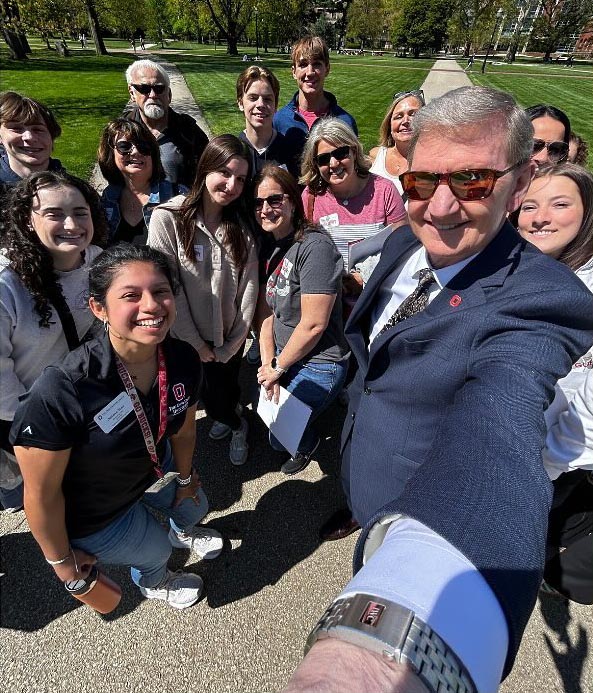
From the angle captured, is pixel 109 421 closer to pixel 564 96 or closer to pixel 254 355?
pixel 254 355

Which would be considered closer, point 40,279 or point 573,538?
point 40,279

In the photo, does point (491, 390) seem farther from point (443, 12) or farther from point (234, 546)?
point (443, 12)

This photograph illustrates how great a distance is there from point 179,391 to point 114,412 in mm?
351

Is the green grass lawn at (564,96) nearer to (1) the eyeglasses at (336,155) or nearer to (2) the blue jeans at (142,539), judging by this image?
(1) the eyeglasses at (336,155)

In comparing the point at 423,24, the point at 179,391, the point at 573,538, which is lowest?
the point at 573,538

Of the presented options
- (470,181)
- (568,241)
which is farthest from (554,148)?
(470,181)

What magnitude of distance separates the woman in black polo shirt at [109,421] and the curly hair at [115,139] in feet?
5.67

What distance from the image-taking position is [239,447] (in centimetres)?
335

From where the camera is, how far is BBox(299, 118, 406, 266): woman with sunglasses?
2.70m

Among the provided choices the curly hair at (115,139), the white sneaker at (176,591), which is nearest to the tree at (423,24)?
the curly hair at (115,139)

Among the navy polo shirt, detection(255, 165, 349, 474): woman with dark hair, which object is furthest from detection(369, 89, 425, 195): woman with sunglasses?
the navy polo shirt

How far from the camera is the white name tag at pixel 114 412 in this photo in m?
1.63

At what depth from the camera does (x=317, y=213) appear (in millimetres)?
2895

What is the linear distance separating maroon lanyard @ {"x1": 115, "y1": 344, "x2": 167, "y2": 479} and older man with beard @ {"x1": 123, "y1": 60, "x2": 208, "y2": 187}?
97.7 inches
